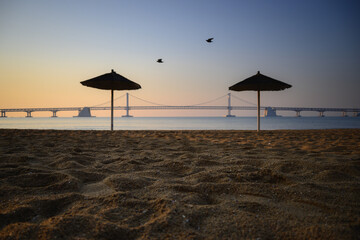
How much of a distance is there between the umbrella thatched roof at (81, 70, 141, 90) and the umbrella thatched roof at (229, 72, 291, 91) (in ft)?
11.7

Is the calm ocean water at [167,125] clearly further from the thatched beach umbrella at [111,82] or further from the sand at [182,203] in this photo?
the sand at [182,203]

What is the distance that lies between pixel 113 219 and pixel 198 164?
1.12 metres

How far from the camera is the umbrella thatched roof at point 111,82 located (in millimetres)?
6215

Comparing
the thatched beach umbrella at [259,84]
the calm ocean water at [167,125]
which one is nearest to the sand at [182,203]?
the thatched beach umbrella at [259,84]

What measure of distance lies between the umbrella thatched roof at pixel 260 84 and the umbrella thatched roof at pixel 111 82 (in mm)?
3556

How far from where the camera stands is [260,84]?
612cm

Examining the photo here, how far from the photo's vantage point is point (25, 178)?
4.58 feet

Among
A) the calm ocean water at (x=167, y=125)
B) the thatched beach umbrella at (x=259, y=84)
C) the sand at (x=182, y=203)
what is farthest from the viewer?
the calm ocean water at (x=167, y=125)

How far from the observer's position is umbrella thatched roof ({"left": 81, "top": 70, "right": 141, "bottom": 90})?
6215 millimetres

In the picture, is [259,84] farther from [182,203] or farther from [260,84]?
[182,203]

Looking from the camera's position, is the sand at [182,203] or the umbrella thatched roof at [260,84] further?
the umbrella thatched roof at [260,84]

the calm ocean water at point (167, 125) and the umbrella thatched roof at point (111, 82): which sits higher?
the umbrella thatched roof at point (111, 82)

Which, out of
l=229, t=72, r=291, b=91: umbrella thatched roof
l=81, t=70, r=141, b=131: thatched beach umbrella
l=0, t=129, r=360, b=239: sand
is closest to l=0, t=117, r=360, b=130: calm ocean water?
l=81, t=70, r=141, b=131: thatched beach umbrella

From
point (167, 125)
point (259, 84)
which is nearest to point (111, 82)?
point (259, 84)
